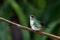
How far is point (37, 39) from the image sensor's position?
1.73m

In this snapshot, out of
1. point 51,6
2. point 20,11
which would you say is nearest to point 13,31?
point 20,11

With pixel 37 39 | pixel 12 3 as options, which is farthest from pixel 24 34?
pixel 12 3

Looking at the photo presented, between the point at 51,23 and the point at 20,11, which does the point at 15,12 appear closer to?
the point at 20,11

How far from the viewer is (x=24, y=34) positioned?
178 centimetres

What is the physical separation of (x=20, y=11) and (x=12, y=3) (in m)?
0.09

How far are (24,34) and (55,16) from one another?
269 mm

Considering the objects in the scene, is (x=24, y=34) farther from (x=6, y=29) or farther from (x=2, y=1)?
(x=2, y=1)

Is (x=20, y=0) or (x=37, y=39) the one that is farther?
(x=20, y=0)

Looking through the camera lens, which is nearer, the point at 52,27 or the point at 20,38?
the point at 52,27

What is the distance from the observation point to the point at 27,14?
1838 millimetres

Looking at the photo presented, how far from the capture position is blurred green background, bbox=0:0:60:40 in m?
1.74

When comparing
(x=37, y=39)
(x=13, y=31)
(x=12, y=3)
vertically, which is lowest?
(x=37, y=39)

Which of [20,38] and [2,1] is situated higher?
[2,1]

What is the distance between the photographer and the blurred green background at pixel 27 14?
68.3 inches
